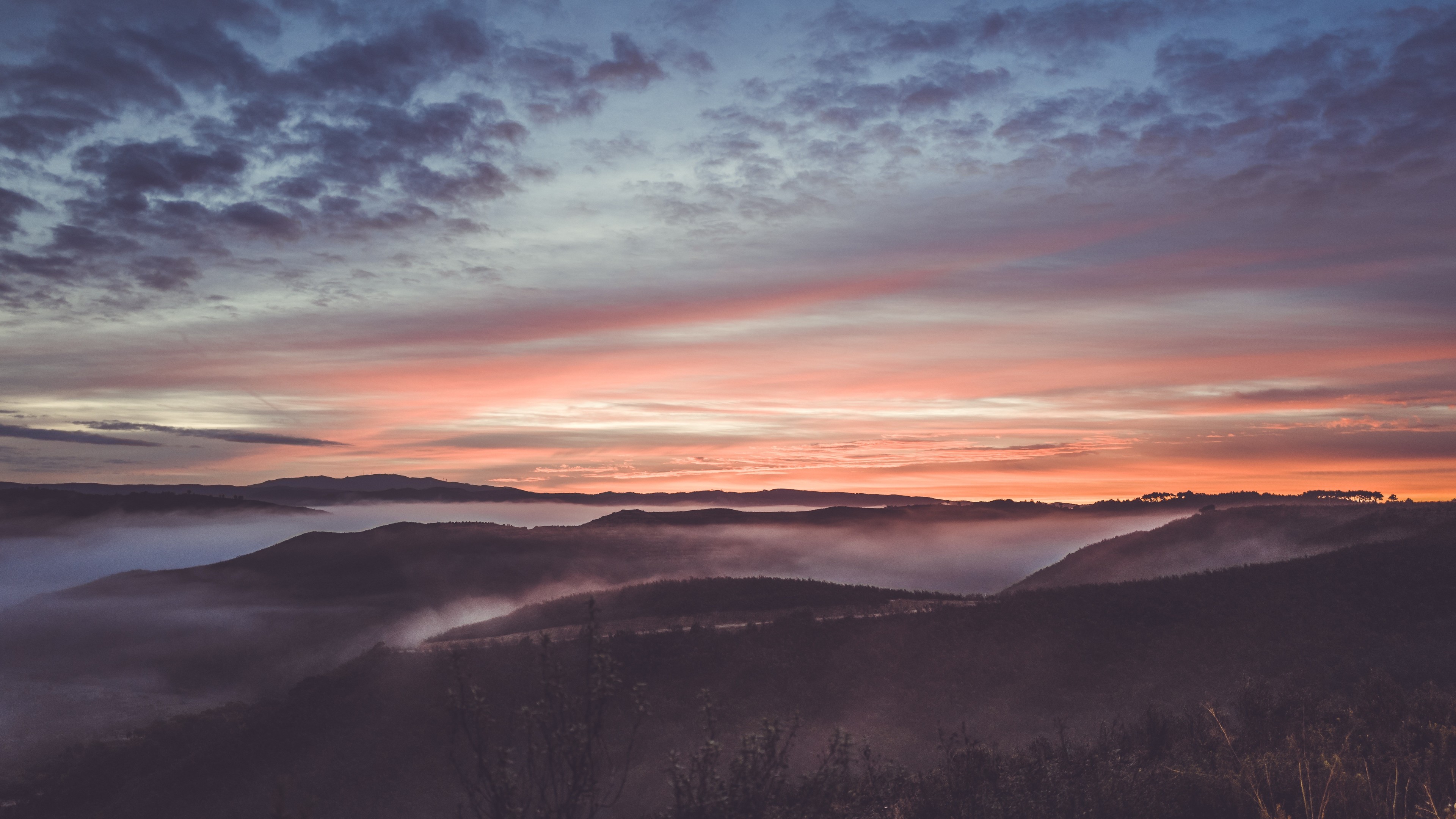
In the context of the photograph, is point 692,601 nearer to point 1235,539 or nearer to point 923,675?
point 923,675

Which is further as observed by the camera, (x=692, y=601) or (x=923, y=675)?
(x=692, y=601)

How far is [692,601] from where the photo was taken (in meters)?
42.6

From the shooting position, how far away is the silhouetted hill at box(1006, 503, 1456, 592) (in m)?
38.1

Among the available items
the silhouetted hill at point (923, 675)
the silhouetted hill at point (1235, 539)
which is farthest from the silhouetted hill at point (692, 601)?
the silhouetted hill at point (923, 675)

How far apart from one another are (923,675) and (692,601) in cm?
2013

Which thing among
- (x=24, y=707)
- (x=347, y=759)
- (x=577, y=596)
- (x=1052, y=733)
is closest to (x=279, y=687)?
(x=24, y=707)

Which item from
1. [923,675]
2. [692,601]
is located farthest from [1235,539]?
[923,675]

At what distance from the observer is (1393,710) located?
13.5m

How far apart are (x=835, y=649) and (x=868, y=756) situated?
656 inches

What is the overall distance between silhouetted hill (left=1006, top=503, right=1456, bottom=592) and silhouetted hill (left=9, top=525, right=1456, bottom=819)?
763cm

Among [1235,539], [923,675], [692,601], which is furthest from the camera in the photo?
[1235,539]

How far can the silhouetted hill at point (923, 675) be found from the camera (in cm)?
2028

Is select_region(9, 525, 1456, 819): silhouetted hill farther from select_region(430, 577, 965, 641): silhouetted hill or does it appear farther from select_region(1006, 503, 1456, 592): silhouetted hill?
select_region(430, 577, 965, 641): silhouetted hill

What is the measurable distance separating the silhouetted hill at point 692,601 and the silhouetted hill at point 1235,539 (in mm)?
7997
